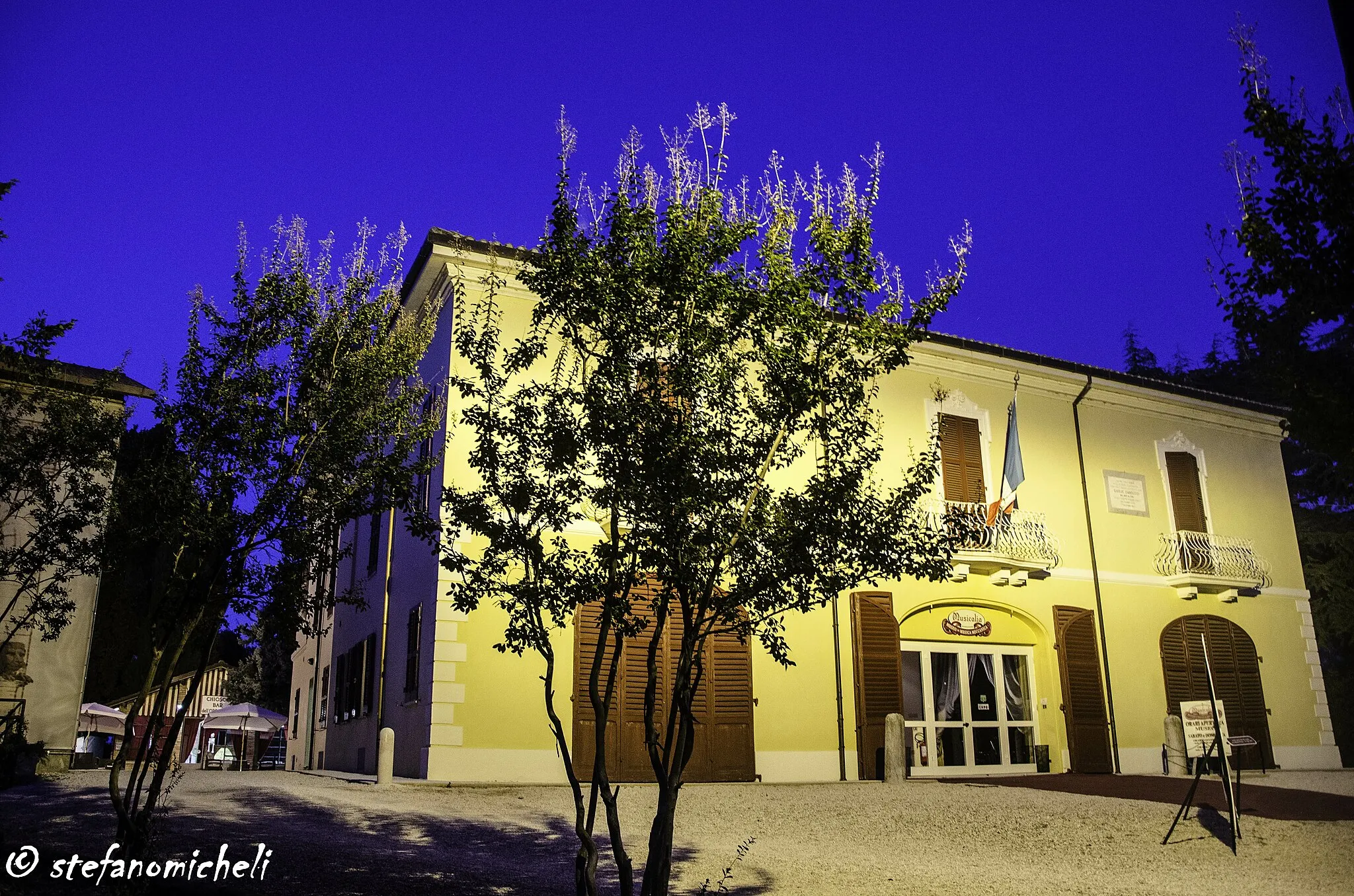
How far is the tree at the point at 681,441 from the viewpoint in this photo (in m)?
5.57

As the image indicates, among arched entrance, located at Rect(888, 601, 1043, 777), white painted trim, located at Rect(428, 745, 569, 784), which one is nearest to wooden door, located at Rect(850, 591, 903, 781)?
arched entrance, located at Rect(888, 601, 1043, 777)

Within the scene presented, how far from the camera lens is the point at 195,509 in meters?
6.86

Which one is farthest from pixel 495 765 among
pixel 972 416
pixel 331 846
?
pixel 972 416

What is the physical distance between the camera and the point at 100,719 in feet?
80.9

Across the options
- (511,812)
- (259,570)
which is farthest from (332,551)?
(511,812)

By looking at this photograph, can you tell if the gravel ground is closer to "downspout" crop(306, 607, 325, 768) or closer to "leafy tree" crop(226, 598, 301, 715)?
"downspout" crop(306, 607, 325, 768)

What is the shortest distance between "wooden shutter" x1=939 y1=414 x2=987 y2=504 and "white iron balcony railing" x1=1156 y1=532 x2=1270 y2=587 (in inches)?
167

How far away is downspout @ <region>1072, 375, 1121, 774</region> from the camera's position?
17219mm

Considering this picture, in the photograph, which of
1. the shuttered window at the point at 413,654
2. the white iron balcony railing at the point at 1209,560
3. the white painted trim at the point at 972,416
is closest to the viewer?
the shuttered window at the point at 413,654

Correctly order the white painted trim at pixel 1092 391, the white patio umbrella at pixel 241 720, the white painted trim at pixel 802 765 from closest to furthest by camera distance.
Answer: the white painted trim at pixel 802 765 → the white painted trim at pixel 1092 391 → the white patio umbrella at pixel 241 720

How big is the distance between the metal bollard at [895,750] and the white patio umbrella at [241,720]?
61.6 ft

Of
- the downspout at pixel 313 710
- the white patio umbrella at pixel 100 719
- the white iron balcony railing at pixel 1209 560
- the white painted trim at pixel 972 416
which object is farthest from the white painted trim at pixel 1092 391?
the white patio umbrella at pixel 100 719

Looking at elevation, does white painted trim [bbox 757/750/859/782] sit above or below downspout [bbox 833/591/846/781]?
below

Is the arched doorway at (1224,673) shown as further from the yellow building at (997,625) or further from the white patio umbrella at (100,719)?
the white patio umbrella at (100,719)
